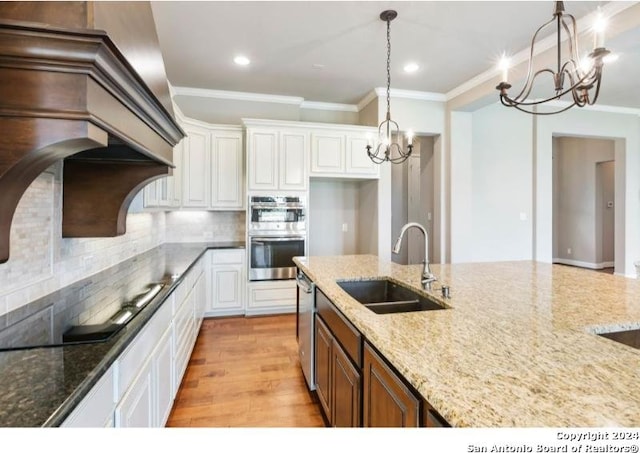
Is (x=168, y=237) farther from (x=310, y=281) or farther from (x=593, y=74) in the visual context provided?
(x=593, y=74)

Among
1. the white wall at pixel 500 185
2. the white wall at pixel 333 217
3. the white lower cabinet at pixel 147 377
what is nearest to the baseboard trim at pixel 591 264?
the white wall at pixel 500 185

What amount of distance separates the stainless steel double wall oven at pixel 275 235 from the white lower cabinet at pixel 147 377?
140 centimetres

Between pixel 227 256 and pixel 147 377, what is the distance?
2.56 meters

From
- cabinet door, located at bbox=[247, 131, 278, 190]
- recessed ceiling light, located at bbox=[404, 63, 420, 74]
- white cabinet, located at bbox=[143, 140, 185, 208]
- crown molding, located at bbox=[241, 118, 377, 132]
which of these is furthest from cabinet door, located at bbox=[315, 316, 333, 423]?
recessed ceiling light, located at bbox=[404, 63, 420, 74]

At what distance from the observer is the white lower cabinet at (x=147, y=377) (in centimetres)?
101

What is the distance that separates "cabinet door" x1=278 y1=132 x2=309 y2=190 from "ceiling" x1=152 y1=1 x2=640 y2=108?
0.71 meters

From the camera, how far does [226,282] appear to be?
403 centimetres

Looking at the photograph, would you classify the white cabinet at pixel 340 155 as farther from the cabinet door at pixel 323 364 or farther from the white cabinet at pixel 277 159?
the cabinet door at pixel 323 364

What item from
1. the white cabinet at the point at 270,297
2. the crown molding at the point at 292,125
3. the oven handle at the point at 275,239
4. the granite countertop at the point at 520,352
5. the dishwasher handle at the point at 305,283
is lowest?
the white cabinet at the point at 270,297

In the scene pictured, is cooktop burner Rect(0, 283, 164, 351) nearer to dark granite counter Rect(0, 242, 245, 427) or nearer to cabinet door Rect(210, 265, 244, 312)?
dark granite counter Rect(0, 242, 245, 427)

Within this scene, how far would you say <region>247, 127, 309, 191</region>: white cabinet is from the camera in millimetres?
4008
